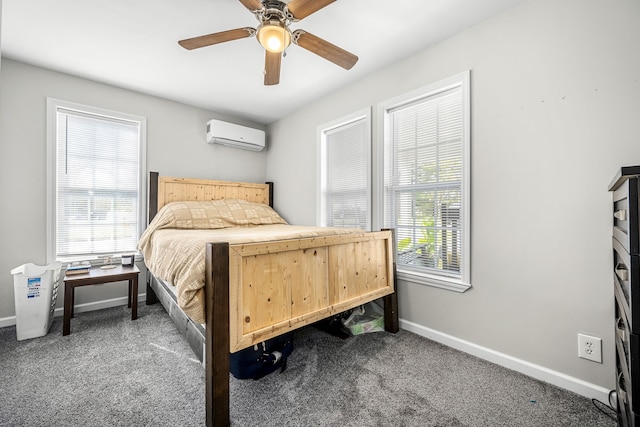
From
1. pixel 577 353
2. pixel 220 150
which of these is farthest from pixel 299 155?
pixel 577 353

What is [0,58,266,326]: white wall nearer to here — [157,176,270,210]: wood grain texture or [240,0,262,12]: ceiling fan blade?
[157,176,270,210]: wood grain texture

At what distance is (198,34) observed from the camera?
221 centimetres

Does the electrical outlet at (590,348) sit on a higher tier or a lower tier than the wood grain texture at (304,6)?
lower

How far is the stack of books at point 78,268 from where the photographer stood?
104 inches

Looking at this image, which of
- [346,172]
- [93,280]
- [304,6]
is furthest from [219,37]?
[93,280]

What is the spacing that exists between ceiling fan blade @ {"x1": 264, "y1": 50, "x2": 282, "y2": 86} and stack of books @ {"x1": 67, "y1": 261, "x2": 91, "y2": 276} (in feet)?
7.79

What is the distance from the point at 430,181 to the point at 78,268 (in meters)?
3.24

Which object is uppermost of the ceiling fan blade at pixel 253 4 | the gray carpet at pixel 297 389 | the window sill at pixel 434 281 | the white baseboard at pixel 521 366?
the ceiling fan blade at pixel 253 4

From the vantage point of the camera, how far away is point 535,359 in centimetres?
183

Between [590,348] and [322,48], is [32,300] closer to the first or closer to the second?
[322,48]

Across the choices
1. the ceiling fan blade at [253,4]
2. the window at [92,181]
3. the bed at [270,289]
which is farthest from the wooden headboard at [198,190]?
the ceiling fan blade at [253,4]

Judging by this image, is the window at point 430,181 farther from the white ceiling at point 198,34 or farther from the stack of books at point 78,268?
the stack of books at point 78,268

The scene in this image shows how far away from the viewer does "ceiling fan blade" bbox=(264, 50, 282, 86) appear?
1925 millimetres

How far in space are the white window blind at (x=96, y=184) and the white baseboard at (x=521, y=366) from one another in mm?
3153
